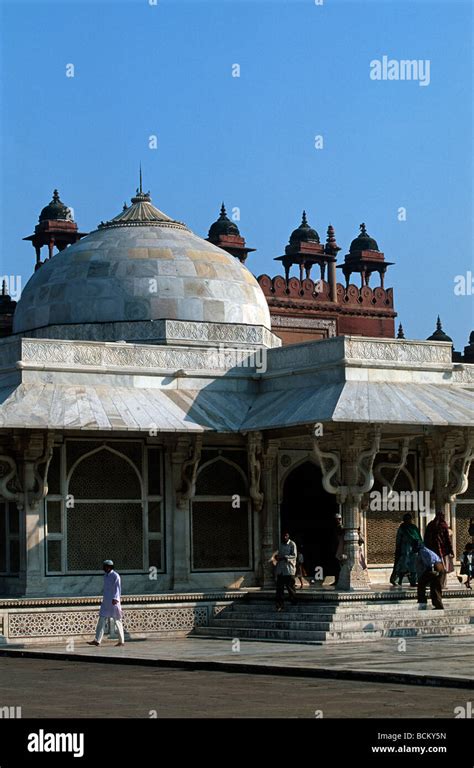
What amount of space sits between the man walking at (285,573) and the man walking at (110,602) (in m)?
3.00

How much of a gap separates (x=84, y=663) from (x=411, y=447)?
10.2 metres

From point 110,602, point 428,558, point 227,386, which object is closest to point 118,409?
point 227,386

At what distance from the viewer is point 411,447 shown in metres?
27.0

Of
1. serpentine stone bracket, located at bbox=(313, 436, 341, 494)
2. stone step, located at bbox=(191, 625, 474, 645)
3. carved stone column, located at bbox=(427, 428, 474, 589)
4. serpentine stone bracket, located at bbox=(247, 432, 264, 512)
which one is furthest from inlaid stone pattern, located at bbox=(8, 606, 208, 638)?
carved stone column, located at bbox=(427, 428, 474, 589)

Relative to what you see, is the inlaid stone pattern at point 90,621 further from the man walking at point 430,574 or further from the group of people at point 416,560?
the man walking at point 430,574

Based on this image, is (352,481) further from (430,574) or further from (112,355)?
(112,355)

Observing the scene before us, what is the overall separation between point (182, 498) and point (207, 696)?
12.3m

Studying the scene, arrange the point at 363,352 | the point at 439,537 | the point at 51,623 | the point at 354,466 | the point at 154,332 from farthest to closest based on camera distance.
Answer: the point at 154,332, the point at 363,352, the point at 439,537, the point at 354,466, the point at 51,623

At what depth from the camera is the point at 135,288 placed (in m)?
27.9

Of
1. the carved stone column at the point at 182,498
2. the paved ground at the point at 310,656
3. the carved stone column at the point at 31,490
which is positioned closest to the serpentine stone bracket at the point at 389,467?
the carved stone column at the point at 182,498

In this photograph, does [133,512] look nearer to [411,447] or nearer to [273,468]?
[273,468]

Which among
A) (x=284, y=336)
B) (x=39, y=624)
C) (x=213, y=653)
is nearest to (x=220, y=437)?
(x=39, y=624)

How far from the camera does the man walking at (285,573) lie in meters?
22.7

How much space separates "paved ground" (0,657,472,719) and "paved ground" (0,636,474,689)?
273mm
